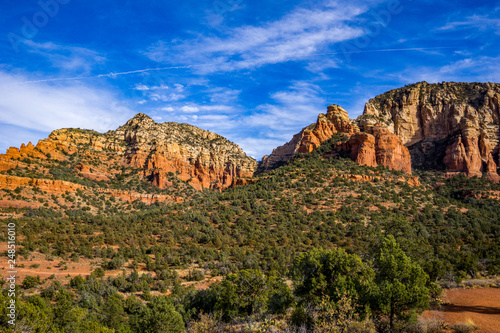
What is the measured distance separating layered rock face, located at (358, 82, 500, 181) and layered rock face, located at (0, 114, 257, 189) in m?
46.5

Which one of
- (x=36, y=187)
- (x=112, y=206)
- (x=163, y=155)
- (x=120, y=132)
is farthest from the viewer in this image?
(x=120, y=132)

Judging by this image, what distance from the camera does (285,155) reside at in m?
102

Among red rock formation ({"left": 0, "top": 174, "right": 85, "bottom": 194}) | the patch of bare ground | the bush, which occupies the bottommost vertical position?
the patch of bare ground

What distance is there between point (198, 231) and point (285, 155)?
229 feet

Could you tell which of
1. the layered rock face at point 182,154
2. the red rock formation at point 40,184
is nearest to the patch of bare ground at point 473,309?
the red rock formation at point 40,184

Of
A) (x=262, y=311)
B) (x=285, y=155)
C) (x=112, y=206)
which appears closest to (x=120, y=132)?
(x=112, y=206)

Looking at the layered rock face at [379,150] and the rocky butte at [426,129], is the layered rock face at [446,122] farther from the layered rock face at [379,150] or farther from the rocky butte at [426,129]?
the layered rock face at [379,150]

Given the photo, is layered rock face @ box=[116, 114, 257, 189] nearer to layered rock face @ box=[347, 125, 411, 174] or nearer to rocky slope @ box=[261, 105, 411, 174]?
rocky slope @ box=[261, 105, 411, 174]

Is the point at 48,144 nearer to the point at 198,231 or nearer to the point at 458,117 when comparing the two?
the point at 198,231

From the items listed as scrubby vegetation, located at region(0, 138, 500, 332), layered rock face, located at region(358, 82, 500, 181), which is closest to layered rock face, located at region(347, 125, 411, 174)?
scrubby vegetation, located at region(0, 138, 500, 332)

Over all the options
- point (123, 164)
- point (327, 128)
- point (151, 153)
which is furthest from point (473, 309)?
point (123, 164)

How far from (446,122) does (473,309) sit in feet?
239

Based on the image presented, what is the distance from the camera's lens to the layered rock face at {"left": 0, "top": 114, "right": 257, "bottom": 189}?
62.2 metres

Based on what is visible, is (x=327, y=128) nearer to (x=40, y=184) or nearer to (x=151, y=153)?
(x=151, y=153)
